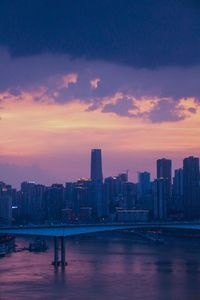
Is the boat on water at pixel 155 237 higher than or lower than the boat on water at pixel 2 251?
higher

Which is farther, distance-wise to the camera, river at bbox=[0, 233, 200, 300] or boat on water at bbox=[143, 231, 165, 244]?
boat on water at bbox=[143, 231, 165, 244]

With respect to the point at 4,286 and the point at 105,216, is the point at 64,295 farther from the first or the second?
the point at 105,216

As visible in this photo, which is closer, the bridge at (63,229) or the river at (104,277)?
the river at (104,277)

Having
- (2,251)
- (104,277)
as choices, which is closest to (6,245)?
(2,251)

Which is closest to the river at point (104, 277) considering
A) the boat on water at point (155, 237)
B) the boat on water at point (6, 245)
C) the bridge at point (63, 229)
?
the bridge at point (63, 229)

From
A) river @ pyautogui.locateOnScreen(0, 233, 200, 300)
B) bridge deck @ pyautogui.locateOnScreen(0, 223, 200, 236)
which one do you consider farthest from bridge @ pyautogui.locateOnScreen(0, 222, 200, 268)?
river @ pyautogui.locateOnScreen(0, 233, 200, 300)

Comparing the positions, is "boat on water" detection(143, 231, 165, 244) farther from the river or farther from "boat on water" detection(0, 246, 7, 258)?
"boat on water" detection(0, 246, 7, 258)

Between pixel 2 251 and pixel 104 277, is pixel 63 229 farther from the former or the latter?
pixel 104 277

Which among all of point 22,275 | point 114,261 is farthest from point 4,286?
point 114,261

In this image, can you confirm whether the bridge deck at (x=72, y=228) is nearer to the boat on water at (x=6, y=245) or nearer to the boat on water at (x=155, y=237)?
the boat on water at (x=6, y=245)
